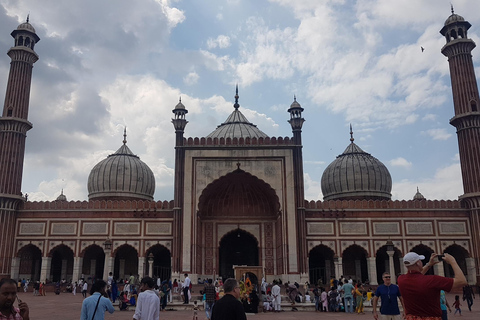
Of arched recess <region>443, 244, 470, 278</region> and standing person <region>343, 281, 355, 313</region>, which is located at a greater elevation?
arched recess <region>443, 244, 470, 278</region>

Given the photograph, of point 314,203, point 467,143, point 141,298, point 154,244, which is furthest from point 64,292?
point 467,143

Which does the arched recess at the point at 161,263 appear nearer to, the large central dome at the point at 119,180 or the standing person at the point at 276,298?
the large central dome at the point at 119,180

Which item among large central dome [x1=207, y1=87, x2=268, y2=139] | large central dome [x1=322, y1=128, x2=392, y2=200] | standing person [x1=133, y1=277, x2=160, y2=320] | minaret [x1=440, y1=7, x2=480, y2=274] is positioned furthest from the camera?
large central dome [x1=322, y1=128, x2=392, y2=200]

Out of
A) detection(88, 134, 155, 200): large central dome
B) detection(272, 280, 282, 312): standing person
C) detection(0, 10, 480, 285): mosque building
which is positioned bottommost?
detection(272, 280, 282, 312): standing person

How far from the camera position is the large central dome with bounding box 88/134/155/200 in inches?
1208

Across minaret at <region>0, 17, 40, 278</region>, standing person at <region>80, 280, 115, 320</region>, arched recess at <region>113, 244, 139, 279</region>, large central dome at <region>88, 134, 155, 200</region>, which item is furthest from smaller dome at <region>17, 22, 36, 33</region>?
standing person at <region>80, 280, 115, 320</region>

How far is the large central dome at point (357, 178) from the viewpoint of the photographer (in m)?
30.2

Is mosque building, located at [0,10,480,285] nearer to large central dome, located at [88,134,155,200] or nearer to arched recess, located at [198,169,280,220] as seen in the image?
arched recess, located at [198,169,280,220]

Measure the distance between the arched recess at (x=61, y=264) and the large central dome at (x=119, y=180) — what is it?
528 cm

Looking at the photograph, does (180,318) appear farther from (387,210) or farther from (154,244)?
(387,210)

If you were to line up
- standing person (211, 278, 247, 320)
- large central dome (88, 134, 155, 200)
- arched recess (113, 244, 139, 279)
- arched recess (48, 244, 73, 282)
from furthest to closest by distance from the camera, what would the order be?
large central dome (88, 134, 155, 200) < arched recess (113, 244, 139, 279) < arched recess (48, 244, 73, 282) < standing person (211, 278, 247, 320)

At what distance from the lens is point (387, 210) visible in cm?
2441

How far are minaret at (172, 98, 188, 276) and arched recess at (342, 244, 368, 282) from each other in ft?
31.4

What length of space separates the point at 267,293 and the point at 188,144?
10.2 m
